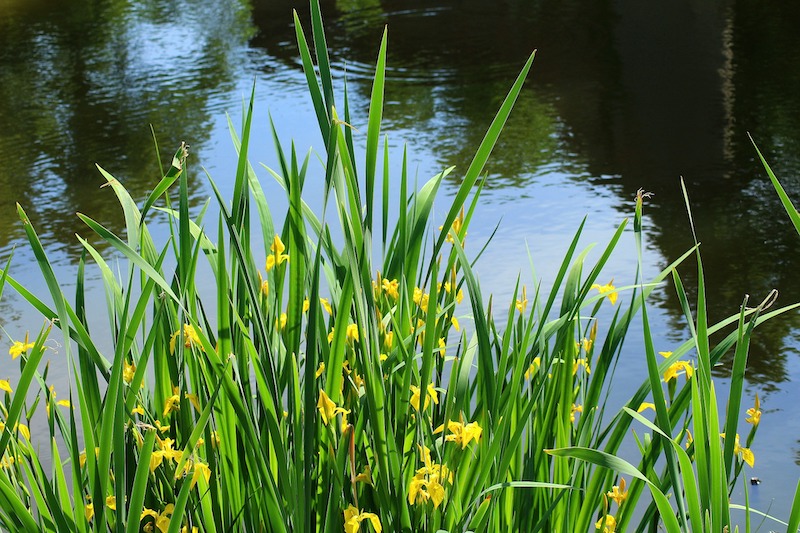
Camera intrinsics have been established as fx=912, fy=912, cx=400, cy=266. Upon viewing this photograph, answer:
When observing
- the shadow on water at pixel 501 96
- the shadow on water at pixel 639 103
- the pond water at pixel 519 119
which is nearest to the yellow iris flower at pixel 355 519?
the pond water at pixel 519 119

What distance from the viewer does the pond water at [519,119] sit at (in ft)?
9.60

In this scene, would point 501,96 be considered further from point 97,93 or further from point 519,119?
point 97,93

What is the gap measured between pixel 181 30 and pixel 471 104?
11.2ft

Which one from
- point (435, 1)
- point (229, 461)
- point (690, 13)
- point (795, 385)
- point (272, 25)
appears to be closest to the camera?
point (229, 461)

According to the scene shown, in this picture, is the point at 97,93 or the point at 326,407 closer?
the point at 326,407

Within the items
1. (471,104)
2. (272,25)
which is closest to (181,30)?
(272,25)

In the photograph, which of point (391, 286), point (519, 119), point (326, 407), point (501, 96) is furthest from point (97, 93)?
point (326, 407)

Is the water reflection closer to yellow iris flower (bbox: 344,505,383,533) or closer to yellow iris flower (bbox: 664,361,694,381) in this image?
yellow iris flower (bbox: 344,505,383,533)

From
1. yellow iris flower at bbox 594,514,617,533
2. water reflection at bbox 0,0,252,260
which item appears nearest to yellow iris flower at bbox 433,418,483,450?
yellow iris flower at bbox 594,514,617,533

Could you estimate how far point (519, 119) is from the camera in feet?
14.8

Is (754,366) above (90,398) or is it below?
below

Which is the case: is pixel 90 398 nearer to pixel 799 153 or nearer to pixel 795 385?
pixel 795 385

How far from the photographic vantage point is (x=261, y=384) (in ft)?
3.43

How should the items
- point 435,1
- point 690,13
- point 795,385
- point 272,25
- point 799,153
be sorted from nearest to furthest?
1. point 795,385
2. point 799,153
3. point 690,13
4. point 272,25
5. point 435,1
